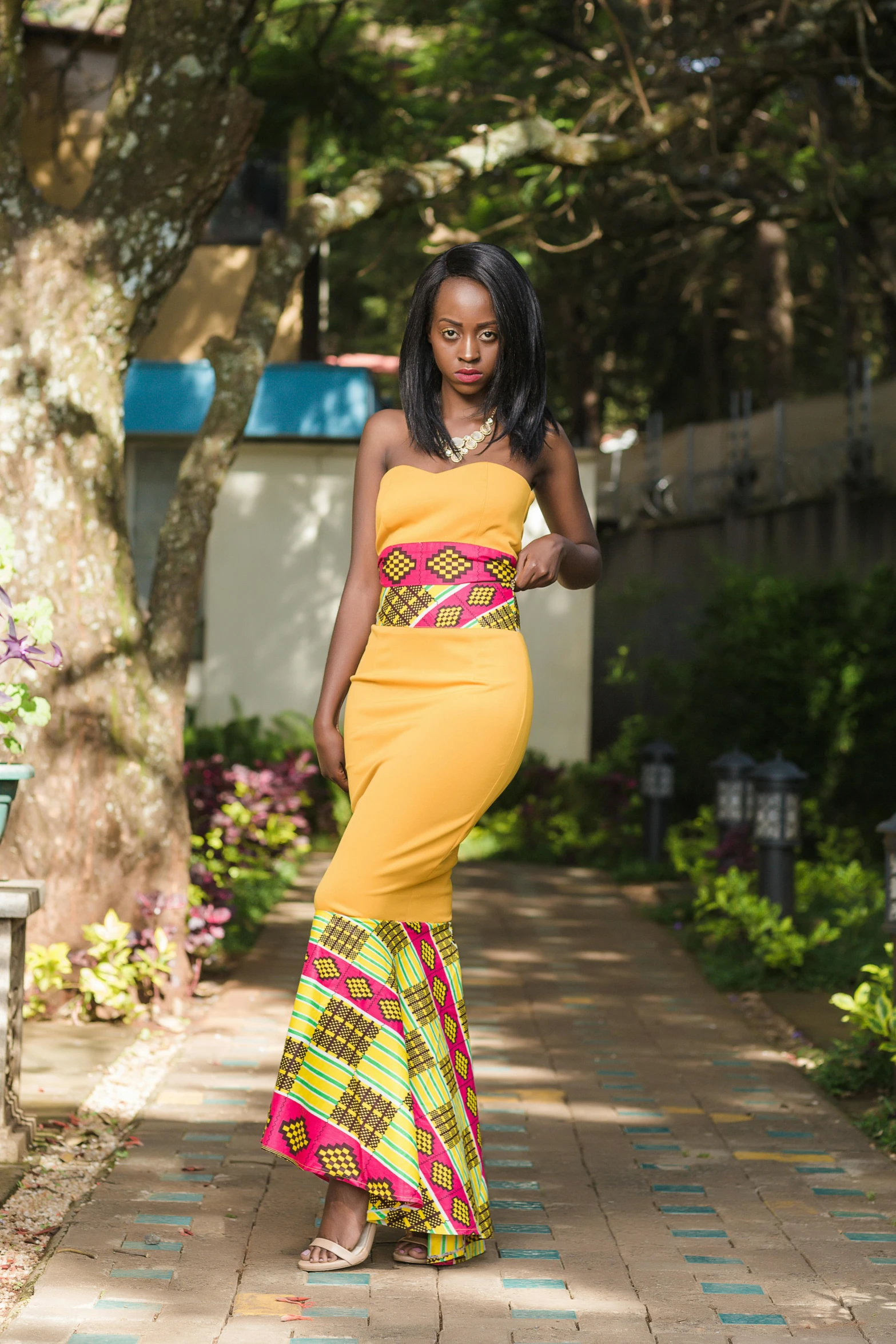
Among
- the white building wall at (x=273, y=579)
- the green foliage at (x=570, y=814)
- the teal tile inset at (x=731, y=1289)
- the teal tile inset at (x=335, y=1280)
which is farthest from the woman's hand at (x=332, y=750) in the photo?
the white building wall at (x=273, y=579)

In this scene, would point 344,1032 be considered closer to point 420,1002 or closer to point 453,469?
point 420,1002

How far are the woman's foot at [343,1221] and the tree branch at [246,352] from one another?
9.98ft

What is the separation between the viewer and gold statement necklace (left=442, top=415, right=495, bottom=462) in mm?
3328

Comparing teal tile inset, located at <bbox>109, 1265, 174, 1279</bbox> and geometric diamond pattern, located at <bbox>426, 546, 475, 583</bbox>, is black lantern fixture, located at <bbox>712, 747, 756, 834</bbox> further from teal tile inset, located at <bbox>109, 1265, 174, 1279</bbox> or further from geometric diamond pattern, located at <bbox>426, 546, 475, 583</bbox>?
teal tile inset, located at <bbox>109, 1265, 174, 1279</bbox>

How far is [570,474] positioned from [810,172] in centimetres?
928

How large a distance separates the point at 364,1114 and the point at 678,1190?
119 cm

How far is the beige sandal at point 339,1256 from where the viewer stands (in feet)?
10.4

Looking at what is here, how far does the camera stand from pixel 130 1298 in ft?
9.89

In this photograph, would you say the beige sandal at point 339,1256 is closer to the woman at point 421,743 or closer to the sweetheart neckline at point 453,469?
the woman at point 421,743

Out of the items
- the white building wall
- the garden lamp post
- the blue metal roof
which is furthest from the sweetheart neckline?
the white building wall

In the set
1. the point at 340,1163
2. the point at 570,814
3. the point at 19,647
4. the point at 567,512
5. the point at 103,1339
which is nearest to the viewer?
the point at 103,1339

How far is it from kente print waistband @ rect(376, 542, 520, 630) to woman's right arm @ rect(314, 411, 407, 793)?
12cm

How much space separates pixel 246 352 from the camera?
6.19m

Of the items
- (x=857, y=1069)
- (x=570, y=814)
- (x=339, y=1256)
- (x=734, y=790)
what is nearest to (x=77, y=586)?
(x=339, y=1256)
